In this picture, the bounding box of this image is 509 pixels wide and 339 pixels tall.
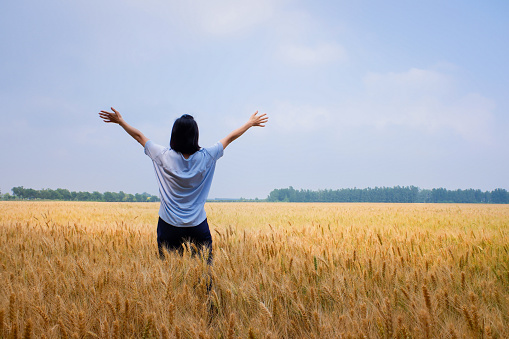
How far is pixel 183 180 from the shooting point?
9.48 feet

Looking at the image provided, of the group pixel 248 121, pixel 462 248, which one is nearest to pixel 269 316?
pixel 248 121

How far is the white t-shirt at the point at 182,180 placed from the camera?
2918 millimetres

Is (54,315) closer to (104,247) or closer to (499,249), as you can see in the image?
(104,247)

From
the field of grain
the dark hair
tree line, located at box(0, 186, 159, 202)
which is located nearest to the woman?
the dark hair

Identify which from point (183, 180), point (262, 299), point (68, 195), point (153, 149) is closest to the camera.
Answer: point (262, 299)

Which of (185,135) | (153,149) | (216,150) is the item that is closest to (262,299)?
(216,150)

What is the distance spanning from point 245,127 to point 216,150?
45cm

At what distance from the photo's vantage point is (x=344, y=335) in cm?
145

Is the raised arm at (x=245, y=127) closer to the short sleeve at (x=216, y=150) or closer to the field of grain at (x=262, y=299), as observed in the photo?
the short sleeve at (x=216, y=150)

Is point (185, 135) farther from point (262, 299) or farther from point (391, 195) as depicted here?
point (391, 195)

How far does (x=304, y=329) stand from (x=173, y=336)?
79 centimetres

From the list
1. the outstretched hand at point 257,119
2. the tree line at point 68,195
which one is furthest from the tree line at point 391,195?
the outstretched hand at point 257,119

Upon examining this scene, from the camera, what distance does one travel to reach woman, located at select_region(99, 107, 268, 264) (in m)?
2.93

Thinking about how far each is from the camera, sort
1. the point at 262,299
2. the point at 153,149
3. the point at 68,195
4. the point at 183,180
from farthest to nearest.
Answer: the point at 68,195 < the point at 153,149 < the point at 183,180 < the point at 262,299
